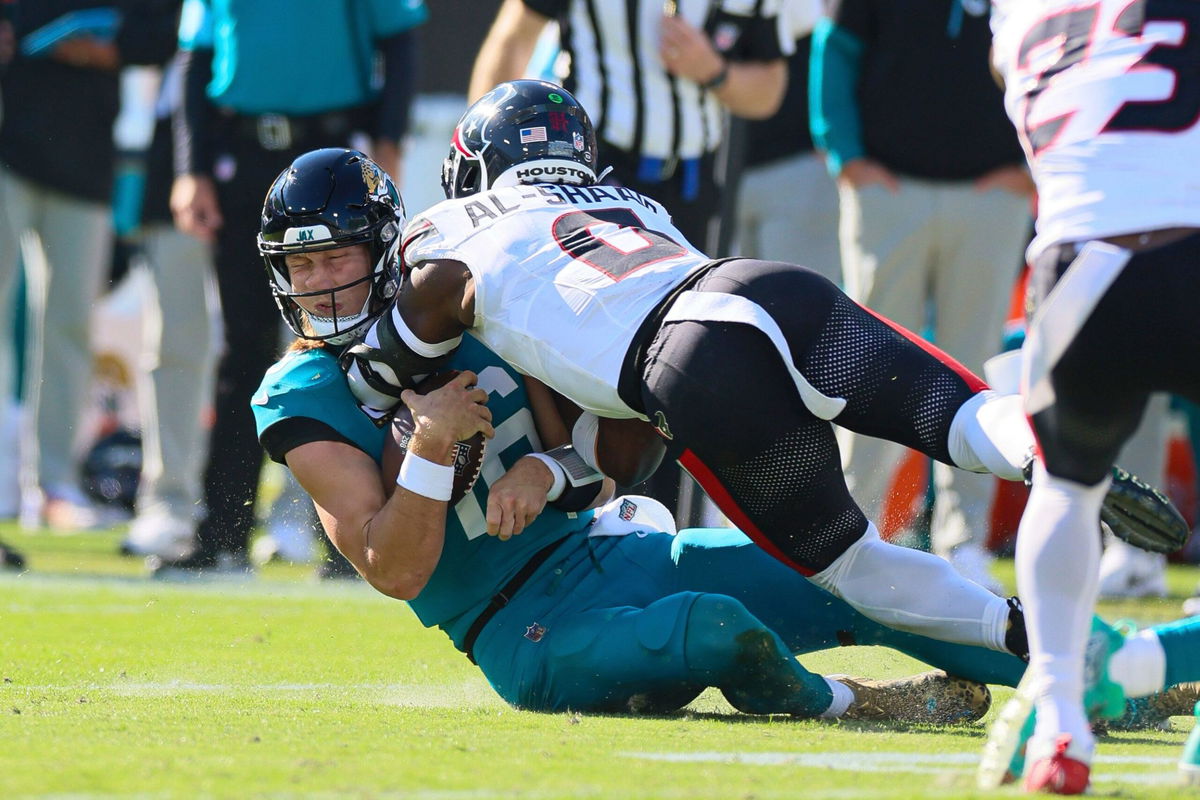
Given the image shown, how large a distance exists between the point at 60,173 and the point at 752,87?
3.90 m

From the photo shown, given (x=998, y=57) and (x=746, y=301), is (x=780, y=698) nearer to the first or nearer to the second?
(x=746, y=301)

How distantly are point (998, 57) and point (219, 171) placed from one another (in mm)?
4682

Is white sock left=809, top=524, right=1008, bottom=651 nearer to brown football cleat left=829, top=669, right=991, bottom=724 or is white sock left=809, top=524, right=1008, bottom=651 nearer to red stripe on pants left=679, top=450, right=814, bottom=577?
red stripe on pants left=679, top=450, right=814, bottom=577

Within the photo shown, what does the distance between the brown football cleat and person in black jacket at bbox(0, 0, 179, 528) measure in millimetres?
5506

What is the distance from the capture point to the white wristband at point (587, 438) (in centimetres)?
421

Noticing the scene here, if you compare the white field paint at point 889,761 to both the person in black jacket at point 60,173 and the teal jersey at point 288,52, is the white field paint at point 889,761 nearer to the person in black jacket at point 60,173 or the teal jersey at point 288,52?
the teal jersey at point 288,52

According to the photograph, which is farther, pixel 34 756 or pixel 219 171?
pixel 219 171

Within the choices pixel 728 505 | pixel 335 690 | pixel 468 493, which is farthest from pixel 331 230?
pixel 728 505

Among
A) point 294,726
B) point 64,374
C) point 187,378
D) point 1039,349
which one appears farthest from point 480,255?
point 64,374

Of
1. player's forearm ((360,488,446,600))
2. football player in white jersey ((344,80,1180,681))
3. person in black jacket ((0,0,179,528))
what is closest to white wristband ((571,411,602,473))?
football player in white jersey ((344,80,1180,681))

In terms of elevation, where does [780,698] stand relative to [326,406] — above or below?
below

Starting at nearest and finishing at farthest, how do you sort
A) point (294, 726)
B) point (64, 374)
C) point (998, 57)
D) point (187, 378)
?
point (998, 57)
point (294, 726)
point (187, 378)
point (64, 374)

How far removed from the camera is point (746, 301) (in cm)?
380

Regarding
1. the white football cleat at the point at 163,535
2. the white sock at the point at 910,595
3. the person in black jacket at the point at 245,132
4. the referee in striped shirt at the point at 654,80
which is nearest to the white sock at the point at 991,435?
the white sock at the point at 910,595
